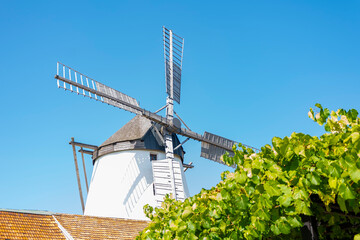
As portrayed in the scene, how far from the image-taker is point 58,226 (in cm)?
1271

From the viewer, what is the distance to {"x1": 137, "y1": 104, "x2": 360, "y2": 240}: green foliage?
286 cm

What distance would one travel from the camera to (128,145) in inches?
671

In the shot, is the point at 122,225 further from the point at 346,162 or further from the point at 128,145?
the point at 346,162

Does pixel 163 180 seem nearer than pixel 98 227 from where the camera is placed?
No

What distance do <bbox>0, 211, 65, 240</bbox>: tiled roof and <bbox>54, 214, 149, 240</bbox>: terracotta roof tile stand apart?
1.23 ft

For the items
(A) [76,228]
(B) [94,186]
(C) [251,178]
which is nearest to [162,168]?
(B) [94,186]

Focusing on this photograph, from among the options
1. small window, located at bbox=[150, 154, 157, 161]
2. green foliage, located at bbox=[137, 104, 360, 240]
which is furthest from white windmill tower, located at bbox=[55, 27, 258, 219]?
green foliage, located at bbox=[137, 104, 360, 240]

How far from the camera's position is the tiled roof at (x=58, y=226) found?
11594 mm

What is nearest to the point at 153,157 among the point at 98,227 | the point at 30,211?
the point at 98,227

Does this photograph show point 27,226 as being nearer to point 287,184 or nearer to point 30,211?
point 30,211

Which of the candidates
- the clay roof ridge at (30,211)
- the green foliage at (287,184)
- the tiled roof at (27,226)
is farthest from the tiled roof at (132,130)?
the green foliage at (287,184)

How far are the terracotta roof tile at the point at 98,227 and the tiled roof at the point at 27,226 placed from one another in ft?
1.23

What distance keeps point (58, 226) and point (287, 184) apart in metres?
11.2

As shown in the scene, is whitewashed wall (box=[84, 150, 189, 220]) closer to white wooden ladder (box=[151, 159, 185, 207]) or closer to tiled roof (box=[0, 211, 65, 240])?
white wooden ladder (box=[151, 159, 185, 207])
